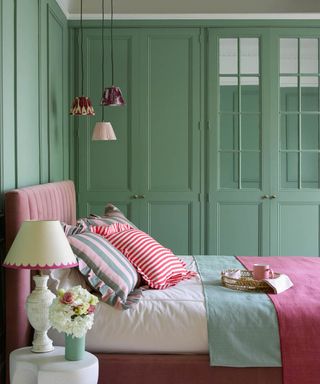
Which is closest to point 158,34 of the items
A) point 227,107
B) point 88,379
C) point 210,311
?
point 227,107

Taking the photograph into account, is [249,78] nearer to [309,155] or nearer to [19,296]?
[309,155]

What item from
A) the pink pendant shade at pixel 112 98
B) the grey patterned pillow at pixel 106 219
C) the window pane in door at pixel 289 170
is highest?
the pink pendant shade at pixel 112 98

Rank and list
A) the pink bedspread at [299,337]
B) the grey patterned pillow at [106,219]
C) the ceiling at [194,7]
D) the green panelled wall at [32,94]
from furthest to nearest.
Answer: the ceiling at [194,7] < the grey patterned pillow at [106,219] < the green panelled wall at [32,94] < the pink bedspread at [299,337]

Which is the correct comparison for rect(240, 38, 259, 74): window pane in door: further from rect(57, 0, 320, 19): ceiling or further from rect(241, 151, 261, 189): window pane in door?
rect(241, 151, 261, 189): window pane in door

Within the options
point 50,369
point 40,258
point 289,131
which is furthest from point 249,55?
point 50,369

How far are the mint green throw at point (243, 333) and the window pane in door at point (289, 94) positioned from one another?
2805 millimetres

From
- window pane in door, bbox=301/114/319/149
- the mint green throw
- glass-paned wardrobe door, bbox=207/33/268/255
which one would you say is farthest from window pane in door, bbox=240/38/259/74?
the mint green throw

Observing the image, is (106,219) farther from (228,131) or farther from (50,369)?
(228,131)

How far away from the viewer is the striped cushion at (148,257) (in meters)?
3.18

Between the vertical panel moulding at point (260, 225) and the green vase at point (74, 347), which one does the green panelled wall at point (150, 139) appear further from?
the green vase at point (74, 347)

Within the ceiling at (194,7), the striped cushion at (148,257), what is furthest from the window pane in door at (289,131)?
the striped cushion at (148,257)

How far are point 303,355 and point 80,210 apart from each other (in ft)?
9.62

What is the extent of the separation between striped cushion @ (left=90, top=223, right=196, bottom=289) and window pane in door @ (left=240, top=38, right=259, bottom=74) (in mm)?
2358

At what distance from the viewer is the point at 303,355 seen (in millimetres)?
2682
